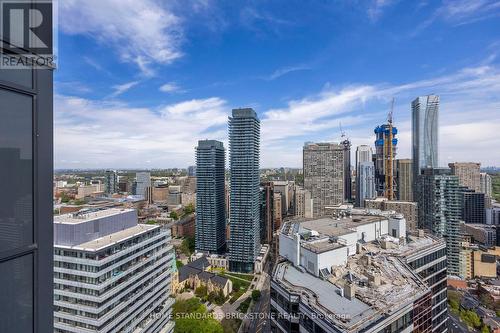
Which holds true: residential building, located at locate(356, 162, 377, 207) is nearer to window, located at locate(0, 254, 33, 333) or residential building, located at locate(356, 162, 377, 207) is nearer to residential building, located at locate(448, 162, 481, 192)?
residential building, located at locate(448, 162, 481, 192)

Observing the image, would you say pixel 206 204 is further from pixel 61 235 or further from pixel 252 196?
pixel 61 235

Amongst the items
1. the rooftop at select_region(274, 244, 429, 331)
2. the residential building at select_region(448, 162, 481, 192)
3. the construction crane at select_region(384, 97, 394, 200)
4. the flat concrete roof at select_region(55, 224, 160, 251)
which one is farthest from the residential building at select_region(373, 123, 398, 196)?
the flat concrete roof at select_region(55, 224, 160, 251)

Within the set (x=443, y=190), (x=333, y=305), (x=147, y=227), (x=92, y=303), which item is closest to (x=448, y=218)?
(x=443, y=190)

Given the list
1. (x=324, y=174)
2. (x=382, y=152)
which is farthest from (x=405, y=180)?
(x=324, y=174)

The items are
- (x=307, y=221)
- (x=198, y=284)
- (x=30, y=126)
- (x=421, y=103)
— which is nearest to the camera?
(x=30, y=126)

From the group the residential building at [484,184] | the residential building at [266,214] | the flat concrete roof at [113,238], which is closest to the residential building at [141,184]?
the residential building at [266,214]

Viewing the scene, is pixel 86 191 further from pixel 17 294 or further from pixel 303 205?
pixel 17 294

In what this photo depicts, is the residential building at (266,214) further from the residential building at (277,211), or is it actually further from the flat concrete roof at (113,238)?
the flat concrete roof at (113,238)
